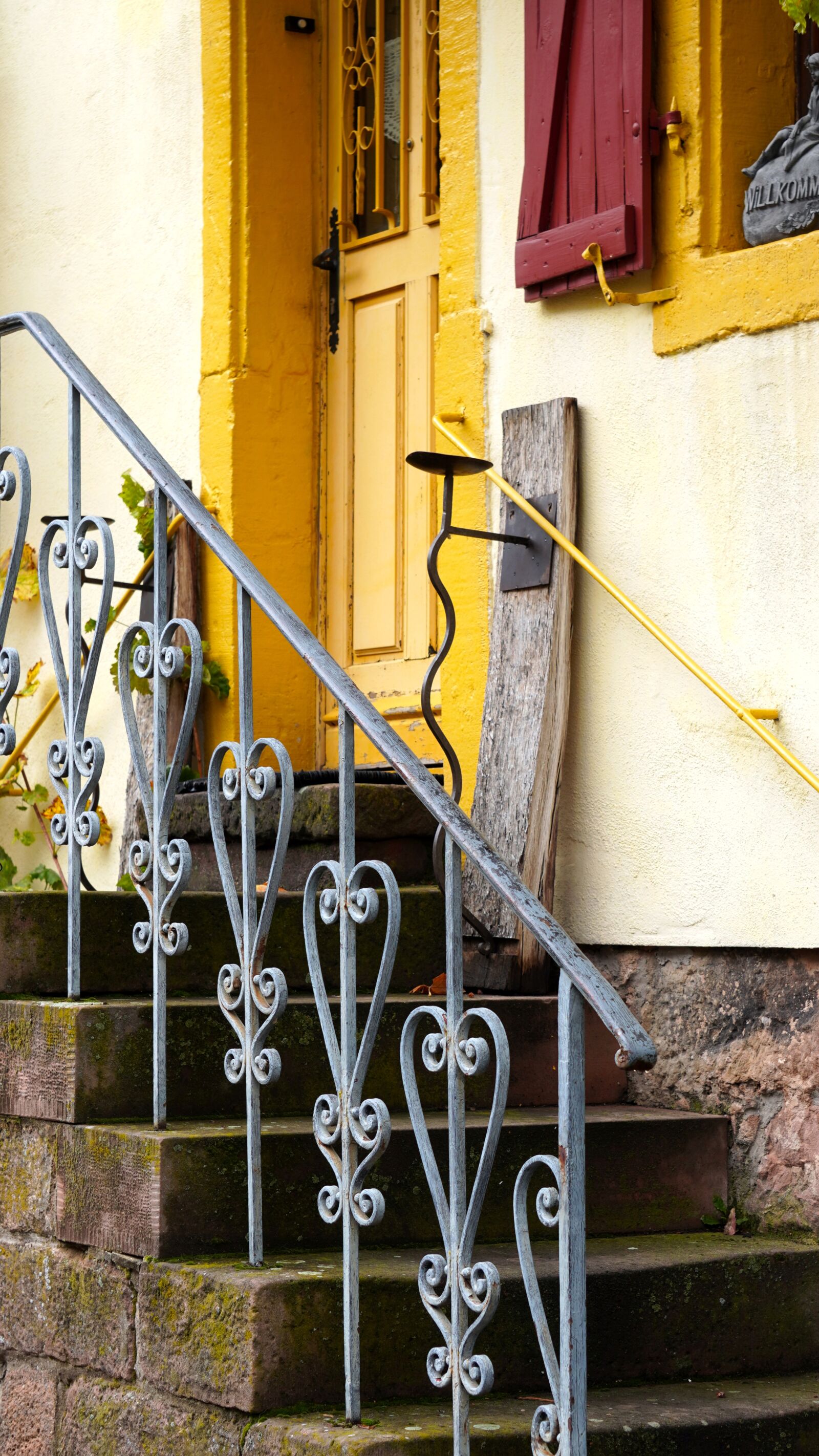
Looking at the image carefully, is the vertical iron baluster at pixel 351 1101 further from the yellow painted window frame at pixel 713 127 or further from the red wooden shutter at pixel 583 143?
the red wooden shutter at pixel 583 143

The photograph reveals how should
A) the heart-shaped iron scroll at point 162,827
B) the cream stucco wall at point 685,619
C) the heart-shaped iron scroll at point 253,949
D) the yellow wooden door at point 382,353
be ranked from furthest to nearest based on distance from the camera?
1. the yellow wooden door at point 382,353
2. the cream stucco wall at point 685,619
3. the heart-shaped iron scroll at point 162,827
4. the heart-shaped iron scroll at point 253,949

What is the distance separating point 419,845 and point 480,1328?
1.92 metres

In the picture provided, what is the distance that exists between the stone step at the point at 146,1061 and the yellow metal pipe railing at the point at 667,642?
33.4 inches

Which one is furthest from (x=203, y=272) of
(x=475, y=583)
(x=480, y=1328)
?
(x=480, y=1328)

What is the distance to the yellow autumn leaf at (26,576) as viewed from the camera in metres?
5.76

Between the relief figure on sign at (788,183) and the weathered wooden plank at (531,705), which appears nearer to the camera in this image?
the relief figure on sign at (788,183)

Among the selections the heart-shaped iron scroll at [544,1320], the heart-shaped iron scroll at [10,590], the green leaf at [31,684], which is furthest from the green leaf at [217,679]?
the heart-shaped iron scroll at [544,1320]

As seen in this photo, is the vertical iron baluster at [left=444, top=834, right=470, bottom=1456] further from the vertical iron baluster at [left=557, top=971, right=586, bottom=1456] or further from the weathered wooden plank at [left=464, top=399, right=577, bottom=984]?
the weathered wooden plank at [left=464, top=399, right=577, bottom=984]

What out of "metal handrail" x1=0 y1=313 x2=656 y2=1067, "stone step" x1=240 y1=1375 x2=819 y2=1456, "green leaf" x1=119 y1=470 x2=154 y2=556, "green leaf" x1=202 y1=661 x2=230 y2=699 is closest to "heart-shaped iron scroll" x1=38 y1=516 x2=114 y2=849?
"metal handrail" x1=0 y1=313 x2=656 y2=1067

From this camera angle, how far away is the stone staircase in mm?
2807

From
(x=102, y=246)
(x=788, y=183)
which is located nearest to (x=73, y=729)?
(x=788, y=183)

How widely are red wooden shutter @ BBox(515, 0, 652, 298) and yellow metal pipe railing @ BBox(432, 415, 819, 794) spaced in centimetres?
48

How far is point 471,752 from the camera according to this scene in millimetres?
4273

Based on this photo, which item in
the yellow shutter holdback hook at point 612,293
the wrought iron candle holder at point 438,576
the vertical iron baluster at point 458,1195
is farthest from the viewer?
the yellow shutter holdback hook at point 612,293
